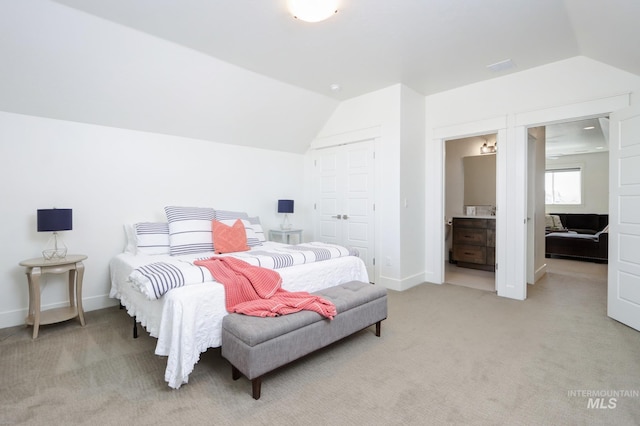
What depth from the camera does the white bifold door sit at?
8.92ft

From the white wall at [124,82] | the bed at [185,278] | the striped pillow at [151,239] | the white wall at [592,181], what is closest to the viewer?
the bed at [185,278]

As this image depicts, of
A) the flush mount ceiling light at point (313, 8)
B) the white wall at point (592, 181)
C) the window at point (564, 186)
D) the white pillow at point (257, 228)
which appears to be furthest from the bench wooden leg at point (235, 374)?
the window at point (564, 186)

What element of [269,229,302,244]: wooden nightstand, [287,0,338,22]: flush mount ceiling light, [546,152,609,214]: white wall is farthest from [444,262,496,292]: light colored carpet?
[546,152,609,214]: white wall

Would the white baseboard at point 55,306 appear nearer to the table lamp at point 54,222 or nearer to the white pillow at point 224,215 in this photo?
the table lamp at point 54,222

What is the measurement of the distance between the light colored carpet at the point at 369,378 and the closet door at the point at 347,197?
1.60 metres

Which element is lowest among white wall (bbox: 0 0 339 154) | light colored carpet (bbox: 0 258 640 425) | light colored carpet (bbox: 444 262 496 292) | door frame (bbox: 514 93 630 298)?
light colored carpet (bbox: 0 258 640 425)

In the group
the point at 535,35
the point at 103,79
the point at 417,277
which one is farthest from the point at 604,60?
the point at 103,79

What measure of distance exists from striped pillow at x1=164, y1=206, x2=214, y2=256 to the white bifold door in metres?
3.94

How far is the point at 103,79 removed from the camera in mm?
2979

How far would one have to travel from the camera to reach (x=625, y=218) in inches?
111

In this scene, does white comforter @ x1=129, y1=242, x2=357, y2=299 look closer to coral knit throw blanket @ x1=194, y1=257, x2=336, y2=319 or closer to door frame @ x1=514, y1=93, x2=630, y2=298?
coral knit throw blanket @ x1=194, y1=257, x2=336, y2=319

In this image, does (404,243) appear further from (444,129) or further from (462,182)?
(462,182)

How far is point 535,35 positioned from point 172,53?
3311mm

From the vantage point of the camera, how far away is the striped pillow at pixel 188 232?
10.6 ft
